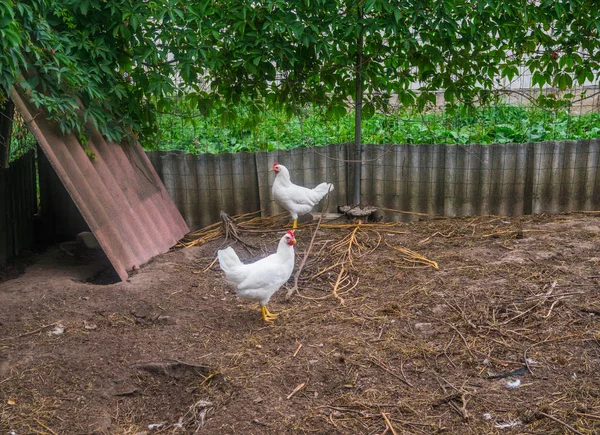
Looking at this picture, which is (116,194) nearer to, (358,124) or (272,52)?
(272,52)

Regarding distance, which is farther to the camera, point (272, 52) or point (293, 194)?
point (293, 194)

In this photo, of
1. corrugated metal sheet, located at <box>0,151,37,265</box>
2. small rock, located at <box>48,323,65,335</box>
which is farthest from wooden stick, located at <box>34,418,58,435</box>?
corrugated metal sheet, located at <box>0,151,37,265</box>

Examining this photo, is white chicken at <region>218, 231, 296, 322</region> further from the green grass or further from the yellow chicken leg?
the green grass

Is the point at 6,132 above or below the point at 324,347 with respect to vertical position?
above

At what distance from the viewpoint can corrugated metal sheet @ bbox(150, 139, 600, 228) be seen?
323 inches

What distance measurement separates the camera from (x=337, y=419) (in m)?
3.77

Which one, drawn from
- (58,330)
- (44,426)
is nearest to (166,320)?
(58,330)

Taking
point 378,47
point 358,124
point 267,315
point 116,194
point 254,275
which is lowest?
point 267,315

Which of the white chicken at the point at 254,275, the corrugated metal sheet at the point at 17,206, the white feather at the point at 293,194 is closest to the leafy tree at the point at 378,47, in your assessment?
the white feather at the point at 293,194

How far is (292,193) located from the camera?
7672 mm

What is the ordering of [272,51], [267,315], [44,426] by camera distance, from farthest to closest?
1. [272,51]
2. [267,315]
3. [44,426]

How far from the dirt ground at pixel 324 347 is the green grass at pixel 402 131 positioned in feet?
9.80

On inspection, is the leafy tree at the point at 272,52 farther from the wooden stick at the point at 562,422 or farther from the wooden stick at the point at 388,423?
the wooden stick at the point at 562,422

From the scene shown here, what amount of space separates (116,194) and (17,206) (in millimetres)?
1710
